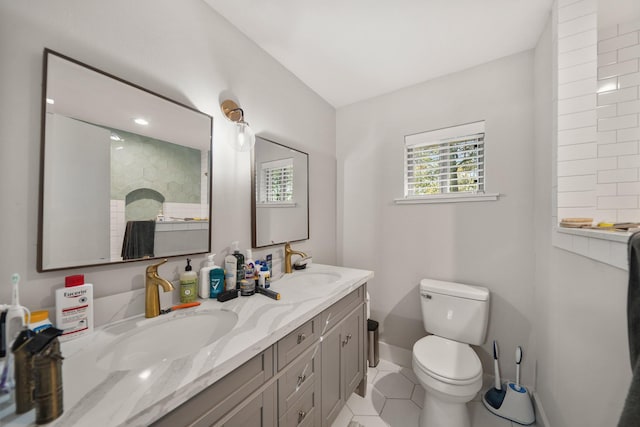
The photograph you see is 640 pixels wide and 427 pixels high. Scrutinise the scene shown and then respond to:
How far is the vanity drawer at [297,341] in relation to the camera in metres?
0.90

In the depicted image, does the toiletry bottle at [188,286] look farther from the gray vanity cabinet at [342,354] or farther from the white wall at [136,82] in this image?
the gray vanity cabinet at [342,354]

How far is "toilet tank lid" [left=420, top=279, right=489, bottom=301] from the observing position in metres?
1.56

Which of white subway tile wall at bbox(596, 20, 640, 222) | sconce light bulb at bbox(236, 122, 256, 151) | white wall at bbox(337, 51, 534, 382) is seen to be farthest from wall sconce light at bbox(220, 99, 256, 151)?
white subway tile wall at bbox(596, 20, 640, 222)

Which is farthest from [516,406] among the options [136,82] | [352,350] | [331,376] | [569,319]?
[136,82]

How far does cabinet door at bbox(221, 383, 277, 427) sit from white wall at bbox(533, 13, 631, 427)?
1.10 metres

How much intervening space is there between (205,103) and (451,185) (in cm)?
180

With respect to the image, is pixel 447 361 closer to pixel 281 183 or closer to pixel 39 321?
pixel 281 183

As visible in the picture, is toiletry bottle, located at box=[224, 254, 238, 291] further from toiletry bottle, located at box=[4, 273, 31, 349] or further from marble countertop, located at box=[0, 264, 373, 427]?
toiletry bottle, located at box=[4, 273, 31, 349]

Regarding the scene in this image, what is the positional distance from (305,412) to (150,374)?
0.75 m

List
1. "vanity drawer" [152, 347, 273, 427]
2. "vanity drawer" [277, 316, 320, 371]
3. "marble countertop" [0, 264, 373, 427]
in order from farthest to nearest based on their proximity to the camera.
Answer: "vanity drawer" [277, 316, 320, 371] < "vanity drawer" [152, 347, 273, 427] < "marble countertop" [0, 264, 373, 427]

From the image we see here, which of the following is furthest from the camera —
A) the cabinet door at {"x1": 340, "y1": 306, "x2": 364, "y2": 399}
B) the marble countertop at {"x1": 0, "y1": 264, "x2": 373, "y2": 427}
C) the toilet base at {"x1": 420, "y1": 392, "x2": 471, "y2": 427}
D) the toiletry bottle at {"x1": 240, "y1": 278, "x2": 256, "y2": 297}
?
the cabinet door at {"x1": 340, "y1": 306, "x2": 364, "y2": 399}

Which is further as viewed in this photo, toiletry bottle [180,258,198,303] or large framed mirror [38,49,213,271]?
toiletry bottle [180,258,198,303]

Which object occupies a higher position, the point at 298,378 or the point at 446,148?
the point at 446,148

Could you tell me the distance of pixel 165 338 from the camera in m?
0.91
